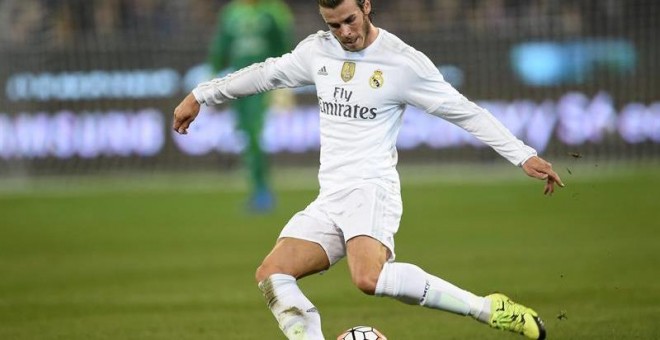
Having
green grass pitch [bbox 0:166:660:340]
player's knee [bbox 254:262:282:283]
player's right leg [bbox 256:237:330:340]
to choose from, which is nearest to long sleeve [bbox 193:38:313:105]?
player's right leg [bbox 256:237:330:340]

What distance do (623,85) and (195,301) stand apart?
38.4 ft

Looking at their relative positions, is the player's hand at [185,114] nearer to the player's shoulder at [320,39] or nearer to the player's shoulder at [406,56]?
the player's shoulder at [320,39]

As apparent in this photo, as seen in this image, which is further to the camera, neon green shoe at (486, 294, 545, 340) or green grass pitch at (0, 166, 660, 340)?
green grass pitch at (0, 166, 660, 340)

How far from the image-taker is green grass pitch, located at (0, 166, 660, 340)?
380 inches

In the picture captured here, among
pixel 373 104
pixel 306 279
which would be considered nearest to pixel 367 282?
pixel 373 104

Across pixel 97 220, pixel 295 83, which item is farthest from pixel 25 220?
pixel 295 83

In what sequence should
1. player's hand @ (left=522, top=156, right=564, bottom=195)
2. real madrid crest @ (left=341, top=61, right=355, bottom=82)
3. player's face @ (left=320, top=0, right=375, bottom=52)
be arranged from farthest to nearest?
1. real madrid crest @ (left=341, top=61, right=355, bottom=82)
2. player's face @ (left=320, top=0, right=375, bottom=52)
3. player's hand @ (left=522, top=156, right=564, bottom=195)

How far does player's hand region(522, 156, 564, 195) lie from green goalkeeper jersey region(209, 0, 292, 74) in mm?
9925

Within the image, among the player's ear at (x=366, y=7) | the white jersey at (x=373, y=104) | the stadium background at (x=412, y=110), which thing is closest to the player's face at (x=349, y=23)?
the player's ear at (x=366, y=7)

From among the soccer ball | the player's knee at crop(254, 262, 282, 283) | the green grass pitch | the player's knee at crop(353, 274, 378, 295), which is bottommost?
the green grass pitch

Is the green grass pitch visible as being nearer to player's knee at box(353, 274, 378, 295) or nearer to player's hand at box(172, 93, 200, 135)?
Result: player's knee at box(353, 274, 378, 295)

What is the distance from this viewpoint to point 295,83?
786 cm

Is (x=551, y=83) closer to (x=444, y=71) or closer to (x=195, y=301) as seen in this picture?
(x=444, y=71)

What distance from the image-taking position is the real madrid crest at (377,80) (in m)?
7.42
